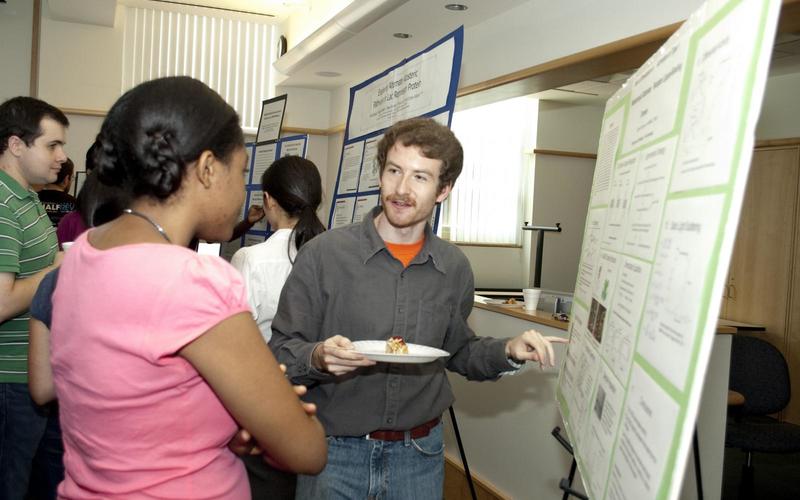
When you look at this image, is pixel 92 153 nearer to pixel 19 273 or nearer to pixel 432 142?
pixel 19 273

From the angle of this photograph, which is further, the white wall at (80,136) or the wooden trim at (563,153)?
the wooden trim at (563,153)

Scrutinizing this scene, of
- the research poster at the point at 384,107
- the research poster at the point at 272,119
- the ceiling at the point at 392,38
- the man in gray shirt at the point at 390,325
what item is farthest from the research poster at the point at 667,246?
the research poster at the point at 272,119

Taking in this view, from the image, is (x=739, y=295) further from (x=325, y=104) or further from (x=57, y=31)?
(x=57, y=31)

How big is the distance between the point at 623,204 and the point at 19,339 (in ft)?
5.86

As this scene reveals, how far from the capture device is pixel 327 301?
1.87 metres

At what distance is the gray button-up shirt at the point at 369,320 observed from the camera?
71.9 inches

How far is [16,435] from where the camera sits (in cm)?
214

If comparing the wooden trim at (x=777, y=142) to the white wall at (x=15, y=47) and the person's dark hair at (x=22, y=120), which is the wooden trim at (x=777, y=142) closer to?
the person's dark hair at (x=22, y=120)

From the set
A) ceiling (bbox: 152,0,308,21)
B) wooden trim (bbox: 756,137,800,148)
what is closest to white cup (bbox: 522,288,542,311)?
wooden trim (bbox: 756,137,800,148)

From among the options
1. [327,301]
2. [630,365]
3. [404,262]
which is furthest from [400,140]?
[630,365]

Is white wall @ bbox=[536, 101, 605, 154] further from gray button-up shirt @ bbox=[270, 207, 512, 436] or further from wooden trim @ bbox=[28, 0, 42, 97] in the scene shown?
gray button-up shirt @ bbox=[270, 207, 512, 436]

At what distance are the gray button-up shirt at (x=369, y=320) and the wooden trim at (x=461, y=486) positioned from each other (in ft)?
6.46

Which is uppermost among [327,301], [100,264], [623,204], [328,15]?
[328,15]

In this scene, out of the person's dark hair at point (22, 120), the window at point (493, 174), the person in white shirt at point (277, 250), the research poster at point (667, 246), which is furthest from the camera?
the window at point (493, 174)
